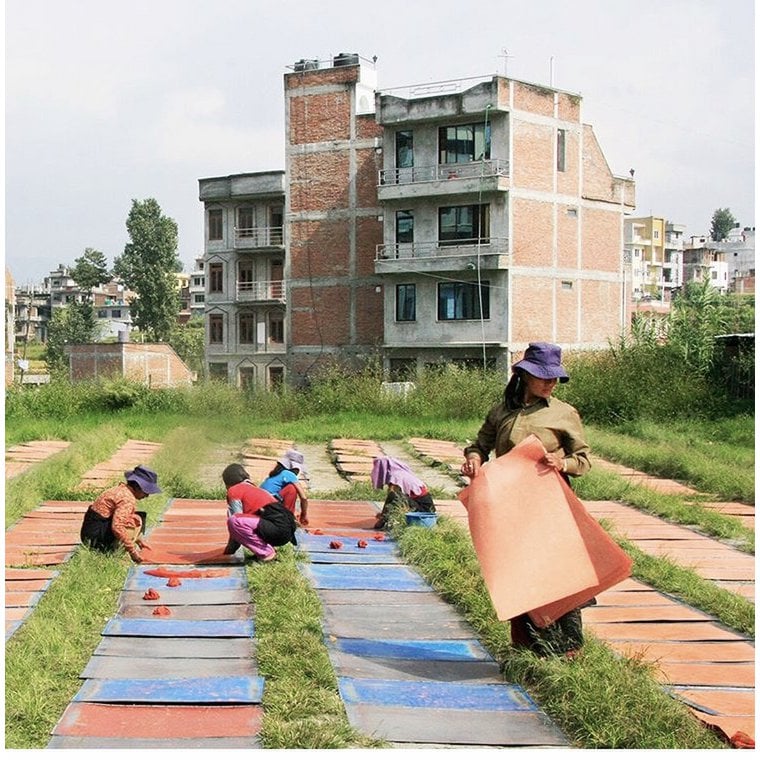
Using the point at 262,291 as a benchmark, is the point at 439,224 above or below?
above

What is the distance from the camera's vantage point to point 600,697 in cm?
371

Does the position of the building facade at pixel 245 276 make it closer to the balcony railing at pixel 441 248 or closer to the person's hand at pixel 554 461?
the balcony railing at pixel 441 248

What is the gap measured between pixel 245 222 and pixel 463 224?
9158mm

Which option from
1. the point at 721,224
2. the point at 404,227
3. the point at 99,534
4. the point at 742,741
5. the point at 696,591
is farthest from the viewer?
the point at 721,224

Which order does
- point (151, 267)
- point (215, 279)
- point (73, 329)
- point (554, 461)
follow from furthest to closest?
point (73, 329)
point (215, 279)
point (151, 267)
point (554, 461)

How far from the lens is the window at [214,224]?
107 feet

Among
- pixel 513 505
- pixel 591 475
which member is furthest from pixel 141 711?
pixel 591 475

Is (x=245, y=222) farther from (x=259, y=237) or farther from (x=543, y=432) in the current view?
(x=543, y=432)

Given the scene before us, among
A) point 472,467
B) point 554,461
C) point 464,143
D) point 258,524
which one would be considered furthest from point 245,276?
point 554,461

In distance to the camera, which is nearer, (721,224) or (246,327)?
(246,327)

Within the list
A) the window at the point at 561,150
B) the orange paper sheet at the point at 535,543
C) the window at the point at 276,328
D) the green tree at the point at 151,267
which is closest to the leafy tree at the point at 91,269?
the green tree at the point at 151,267

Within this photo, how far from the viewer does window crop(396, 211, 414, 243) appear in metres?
26.8

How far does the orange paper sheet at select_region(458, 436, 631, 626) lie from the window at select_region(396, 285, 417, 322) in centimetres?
2216

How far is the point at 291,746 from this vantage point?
11.1ft
